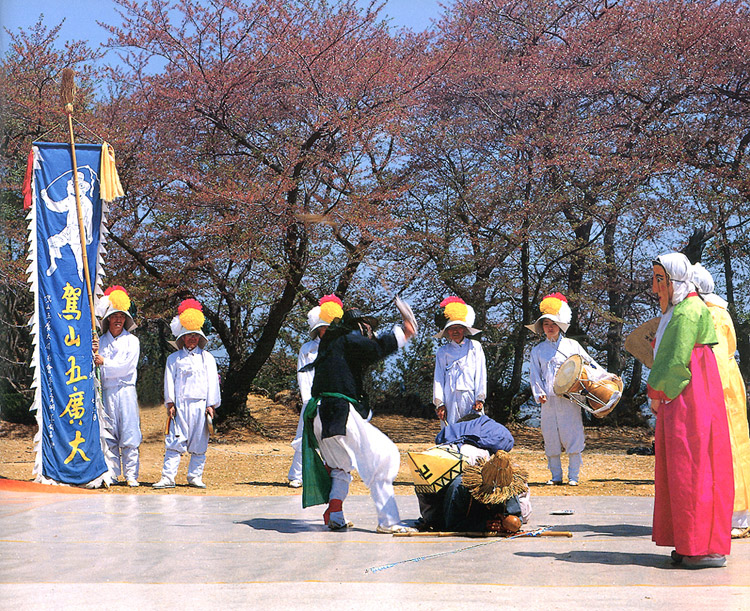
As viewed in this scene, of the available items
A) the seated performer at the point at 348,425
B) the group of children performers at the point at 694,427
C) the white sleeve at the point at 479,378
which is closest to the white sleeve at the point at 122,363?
the white sleeve at the point at 479,378

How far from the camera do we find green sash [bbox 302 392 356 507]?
5.77 m

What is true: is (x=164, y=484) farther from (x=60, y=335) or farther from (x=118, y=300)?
(x=118, y=300)

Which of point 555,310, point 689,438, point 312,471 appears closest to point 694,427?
point 689,438

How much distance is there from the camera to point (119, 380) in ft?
28.2

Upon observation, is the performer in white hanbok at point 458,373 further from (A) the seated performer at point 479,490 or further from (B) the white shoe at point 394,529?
(B) the white shoe at point 394,529

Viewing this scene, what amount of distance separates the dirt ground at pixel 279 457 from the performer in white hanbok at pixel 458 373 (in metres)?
0.87

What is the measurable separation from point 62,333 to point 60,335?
1.0 inches

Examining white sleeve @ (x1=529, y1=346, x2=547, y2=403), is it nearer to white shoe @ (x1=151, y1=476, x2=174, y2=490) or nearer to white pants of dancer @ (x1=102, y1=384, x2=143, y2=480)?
white shoe @ (x1=151, y1=476, x2=174, y2=490)

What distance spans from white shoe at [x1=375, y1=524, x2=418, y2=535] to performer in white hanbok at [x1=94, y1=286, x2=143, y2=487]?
3629 mm

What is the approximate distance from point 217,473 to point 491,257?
5.51 meters

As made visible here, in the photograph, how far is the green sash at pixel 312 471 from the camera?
577cm

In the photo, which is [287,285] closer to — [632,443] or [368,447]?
[632,443]

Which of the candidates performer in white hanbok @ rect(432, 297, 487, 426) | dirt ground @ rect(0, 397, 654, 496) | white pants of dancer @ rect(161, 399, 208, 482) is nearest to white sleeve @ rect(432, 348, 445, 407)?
performer in white hanbok @ rect(432, 297, 487, 426)

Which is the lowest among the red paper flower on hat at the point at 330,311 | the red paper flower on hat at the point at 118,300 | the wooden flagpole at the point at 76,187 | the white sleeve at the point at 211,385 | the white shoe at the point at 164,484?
the white shoe at the point at 164,484
